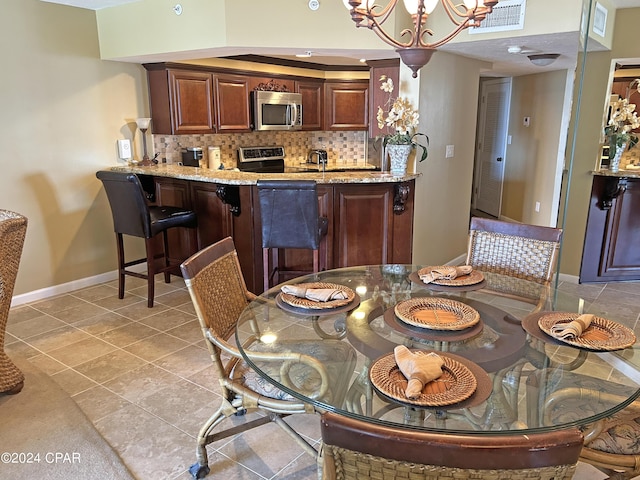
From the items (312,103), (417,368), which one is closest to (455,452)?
(417,368)

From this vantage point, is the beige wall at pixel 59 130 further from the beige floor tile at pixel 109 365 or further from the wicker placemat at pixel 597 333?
the wicker placemat at pixel 597 333

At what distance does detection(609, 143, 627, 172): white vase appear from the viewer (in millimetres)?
4164

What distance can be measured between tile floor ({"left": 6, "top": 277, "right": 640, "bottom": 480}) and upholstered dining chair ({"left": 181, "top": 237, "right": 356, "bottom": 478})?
0.20m

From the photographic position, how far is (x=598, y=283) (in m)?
4.48

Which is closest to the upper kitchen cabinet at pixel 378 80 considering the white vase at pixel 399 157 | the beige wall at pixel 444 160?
the beige wall at pixel 444 160

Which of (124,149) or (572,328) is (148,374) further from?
(124,149)

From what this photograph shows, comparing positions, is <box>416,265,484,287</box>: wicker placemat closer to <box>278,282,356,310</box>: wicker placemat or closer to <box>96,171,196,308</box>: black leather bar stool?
<box>278,282,356,310</box>: wicker placemat

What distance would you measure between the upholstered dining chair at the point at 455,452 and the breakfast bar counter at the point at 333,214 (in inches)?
107

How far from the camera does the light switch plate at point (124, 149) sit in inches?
175

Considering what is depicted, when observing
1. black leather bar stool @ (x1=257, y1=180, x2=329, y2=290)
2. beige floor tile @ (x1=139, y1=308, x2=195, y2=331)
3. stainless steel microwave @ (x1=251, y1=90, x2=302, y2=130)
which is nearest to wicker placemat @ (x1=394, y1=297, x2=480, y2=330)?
black leather bar stool @ (x1=257, y1=180, x2=329, y2=290)

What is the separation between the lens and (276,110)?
548 cm

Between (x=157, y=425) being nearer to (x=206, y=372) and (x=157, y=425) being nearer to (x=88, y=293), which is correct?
(x=206, y=372)

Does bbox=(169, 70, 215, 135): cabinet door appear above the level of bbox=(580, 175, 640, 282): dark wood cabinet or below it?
above

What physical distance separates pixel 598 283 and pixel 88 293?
4.65 meters
